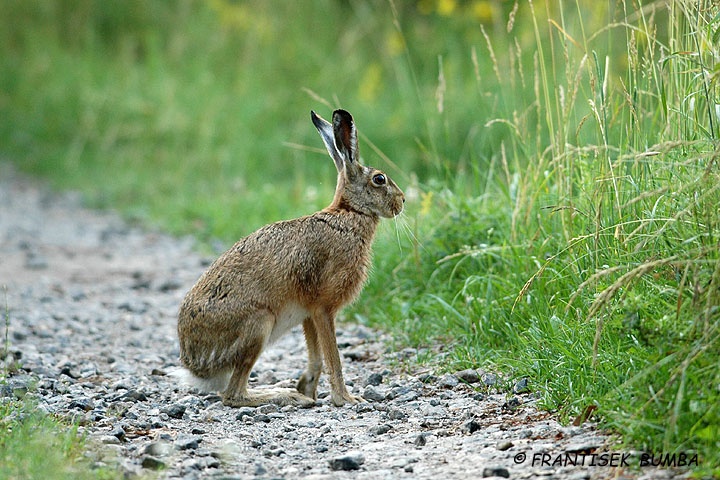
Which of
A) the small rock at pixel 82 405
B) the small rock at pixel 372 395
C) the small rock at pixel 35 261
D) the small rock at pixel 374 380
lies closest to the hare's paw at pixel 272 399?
the small rock at pixel 372 395

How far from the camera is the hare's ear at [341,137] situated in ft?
17.0

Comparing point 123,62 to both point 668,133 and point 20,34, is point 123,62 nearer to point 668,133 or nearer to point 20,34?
point 20,34

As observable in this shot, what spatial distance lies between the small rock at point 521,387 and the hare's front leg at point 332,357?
0.83 m

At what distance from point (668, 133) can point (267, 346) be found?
230 cm

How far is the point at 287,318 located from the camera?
5.16 meters

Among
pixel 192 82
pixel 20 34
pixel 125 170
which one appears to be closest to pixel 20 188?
pixel 125 170

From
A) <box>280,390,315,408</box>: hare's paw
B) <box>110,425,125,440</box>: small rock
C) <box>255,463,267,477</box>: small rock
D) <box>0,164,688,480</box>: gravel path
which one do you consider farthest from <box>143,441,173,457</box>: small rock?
<box>280,390,315,408</box>: hare's paw

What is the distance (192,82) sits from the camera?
13258mm

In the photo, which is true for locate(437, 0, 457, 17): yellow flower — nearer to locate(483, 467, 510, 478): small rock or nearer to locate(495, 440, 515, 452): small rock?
locate(495, 440, 515, 452): small rock

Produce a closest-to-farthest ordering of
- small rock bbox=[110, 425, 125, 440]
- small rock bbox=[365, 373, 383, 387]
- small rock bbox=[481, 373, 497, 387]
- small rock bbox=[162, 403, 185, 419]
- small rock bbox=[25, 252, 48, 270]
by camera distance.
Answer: small rock bbox=[110, 425, 125, 440]
small rock bbox=[162, 403, 185, 419]
small rock bbox=[481, 373, 497, 387]
small rock bbox=[365, 373, 383, 387]
small rock bbox=[25, 252, 48, 270]

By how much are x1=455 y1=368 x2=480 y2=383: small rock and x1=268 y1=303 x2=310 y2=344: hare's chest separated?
2.86ft

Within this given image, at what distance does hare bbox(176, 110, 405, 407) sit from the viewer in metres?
4.97

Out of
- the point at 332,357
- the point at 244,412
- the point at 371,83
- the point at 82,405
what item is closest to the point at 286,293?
the point at 332,357

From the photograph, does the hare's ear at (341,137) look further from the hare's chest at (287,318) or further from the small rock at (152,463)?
the small rock at (152,463)
